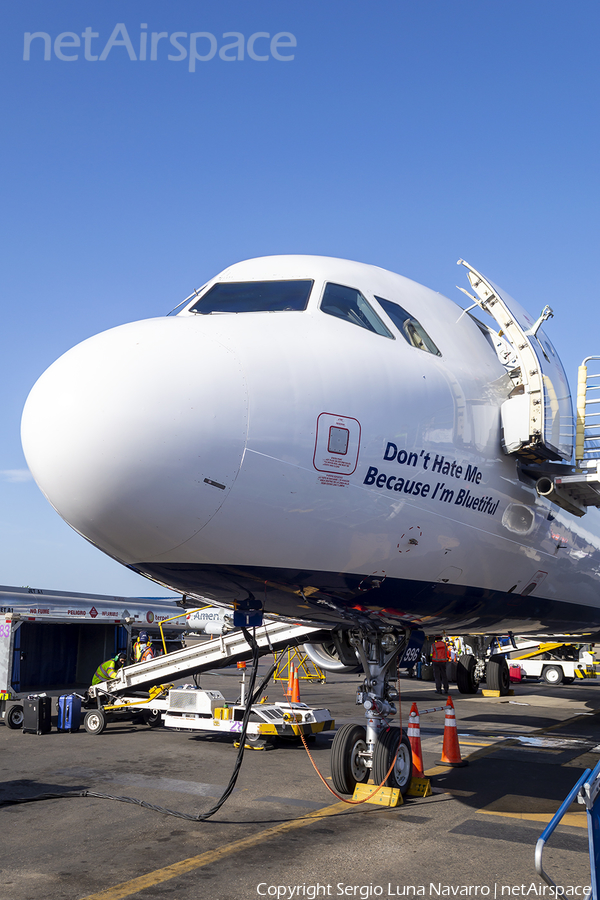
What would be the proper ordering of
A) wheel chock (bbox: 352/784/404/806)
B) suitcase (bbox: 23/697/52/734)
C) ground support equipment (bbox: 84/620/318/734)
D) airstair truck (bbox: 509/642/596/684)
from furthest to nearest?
airstair truck (bbox: 509/642/596/684)
suitcase (bbox: 23/697/52/734)
ground support equipment (bbox: 84/620/318/734)
wheel chock (bbox: 352/784/404/806)

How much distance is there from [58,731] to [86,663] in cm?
785

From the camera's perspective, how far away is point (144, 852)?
701 centimetres

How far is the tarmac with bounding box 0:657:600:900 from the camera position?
620cm

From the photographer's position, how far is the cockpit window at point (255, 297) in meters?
6.59

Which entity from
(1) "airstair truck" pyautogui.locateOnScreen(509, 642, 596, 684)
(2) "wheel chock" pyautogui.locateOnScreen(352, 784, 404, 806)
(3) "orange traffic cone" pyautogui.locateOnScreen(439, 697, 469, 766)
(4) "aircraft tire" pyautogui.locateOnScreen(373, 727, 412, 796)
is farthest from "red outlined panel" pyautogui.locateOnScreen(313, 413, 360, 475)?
(1) "airstair truck" pyautogui.locateOnScreen(509, 642, 596, 684)

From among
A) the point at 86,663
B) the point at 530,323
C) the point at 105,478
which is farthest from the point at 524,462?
the point at 86,663

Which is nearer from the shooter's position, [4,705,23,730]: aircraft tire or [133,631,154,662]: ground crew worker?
[4,705,23,730]: aircraft tire

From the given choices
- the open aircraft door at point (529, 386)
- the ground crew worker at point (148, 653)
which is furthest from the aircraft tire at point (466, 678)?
the open aircraft door at point (529, 386)

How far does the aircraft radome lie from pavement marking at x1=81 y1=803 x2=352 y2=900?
0.97 metres

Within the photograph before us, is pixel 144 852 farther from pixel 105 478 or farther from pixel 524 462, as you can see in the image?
pixel 524 462

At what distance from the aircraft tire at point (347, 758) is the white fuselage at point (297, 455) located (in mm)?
1872

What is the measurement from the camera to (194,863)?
6.68 metres

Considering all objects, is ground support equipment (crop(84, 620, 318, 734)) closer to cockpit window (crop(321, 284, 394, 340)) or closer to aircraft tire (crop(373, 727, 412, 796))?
aircraft tire (crop(373, 727, 412, 796))

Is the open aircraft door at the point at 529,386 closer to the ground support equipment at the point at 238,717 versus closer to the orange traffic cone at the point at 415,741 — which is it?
the orange traffic cone at the point at 415,741
